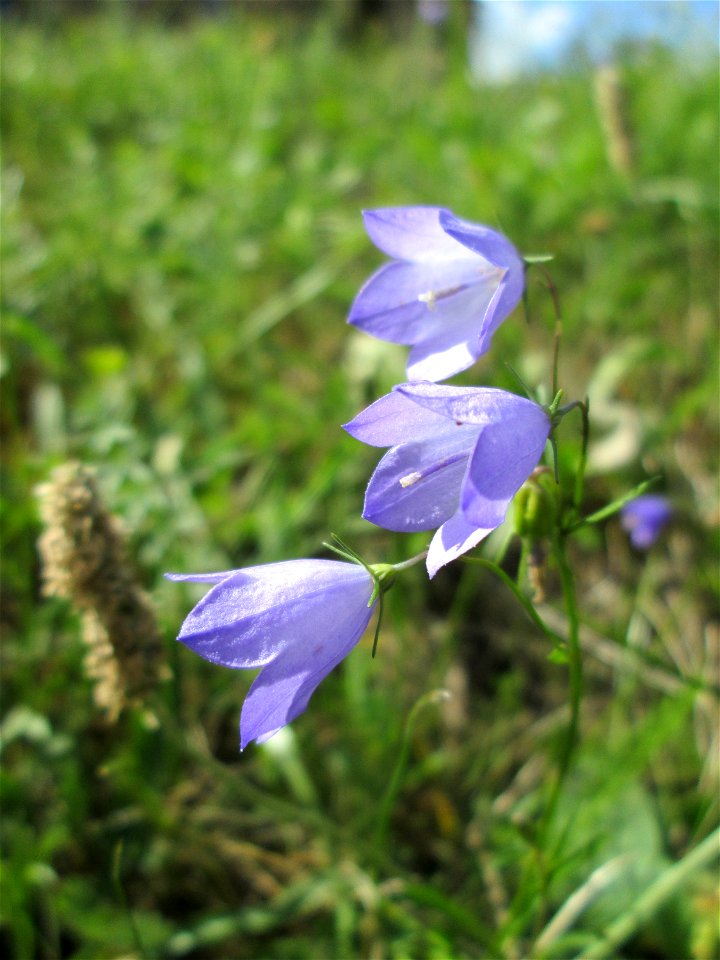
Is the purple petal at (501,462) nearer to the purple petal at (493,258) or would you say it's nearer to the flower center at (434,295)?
the purple petal at (493,258)

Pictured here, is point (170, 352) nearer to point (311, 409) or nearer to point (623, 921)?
point (311, 409)

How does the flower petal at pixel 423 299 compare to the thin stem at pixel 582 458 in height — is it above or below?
above

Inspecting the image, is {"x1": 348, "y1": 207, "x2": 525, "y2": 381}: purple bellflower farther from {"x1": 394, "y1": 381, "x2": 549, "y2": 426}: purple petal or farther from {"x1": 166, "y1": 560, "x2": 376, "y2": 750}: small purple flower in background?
{"x1": 166, "y1": 560, "x2": 376, "y2": 750}: small purple flower in background

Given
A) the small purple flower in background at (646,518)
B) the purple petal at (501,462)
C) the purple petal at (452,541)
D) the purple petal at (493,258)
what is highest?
the purple petal at (493,258)

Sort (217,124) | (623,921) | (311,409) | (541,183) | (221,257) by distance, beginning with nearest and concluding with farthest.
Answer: (623,921) → (311,409) → (221,257) → (541,183) → (217,124)

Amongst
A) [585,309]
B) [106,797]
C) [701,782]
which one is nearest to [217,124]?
[585,309]

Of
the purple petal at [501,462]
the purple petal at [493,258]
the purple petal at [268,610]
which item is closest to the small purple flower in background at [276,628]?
the purple petal at [268,610]

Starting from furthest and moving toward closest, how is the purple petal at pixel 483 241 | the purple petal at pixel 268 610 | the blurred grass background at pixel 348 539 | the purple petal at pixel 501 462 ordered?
the blurred grass background at pixel 348 539
the purple petal at pixel 483 241
the purple petal at pixel 268 610
the purple petal at pixel 501 462

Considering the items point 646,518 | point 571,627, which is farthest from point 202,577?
point 646,518
